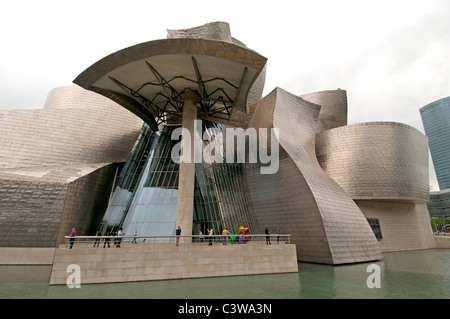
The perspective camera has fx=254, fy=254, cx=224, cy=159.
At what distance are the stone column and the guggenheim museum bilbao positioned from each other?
0.25 feet

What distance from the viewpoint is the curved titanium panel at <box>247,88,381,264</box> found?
15.9 meters

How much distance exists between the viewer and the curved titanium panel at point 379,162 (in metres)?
23.8

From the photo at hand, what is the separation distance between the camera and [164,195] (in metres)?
18.7

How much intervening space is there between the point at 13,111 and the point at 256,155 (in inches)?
824

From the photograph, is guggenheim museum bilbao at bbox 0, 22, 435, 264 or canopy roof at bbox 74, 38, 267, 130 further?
guggenheim museum bilbao at bbox 0, 22, 435, 264

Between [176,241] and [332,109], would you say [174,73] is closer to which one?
[176,241]

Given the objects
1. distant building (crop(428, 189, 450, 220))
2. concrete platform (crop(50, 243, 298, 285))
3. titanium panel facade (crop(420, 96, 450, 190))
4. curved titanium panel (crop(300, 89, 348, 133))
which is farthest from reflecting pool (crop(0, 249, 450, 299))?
titanium panel facade (crop(420, 96, 450, 190))

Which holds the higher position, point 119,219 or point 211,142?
point 211,142

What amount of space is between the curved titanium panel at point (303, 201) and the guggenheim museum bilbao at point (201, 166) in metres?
0.10

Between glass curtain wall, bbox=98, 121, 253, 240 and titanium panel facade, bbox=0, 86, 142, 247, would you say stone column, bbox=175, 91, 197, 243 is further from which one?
titanium panel facade, bbox=0, 86, 142, 247

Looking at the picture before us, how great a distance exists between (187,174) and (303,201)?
26.1ft

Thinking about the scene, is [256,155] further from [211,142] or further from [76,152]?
[76,152]

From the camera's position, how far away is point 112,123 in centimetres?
2395
